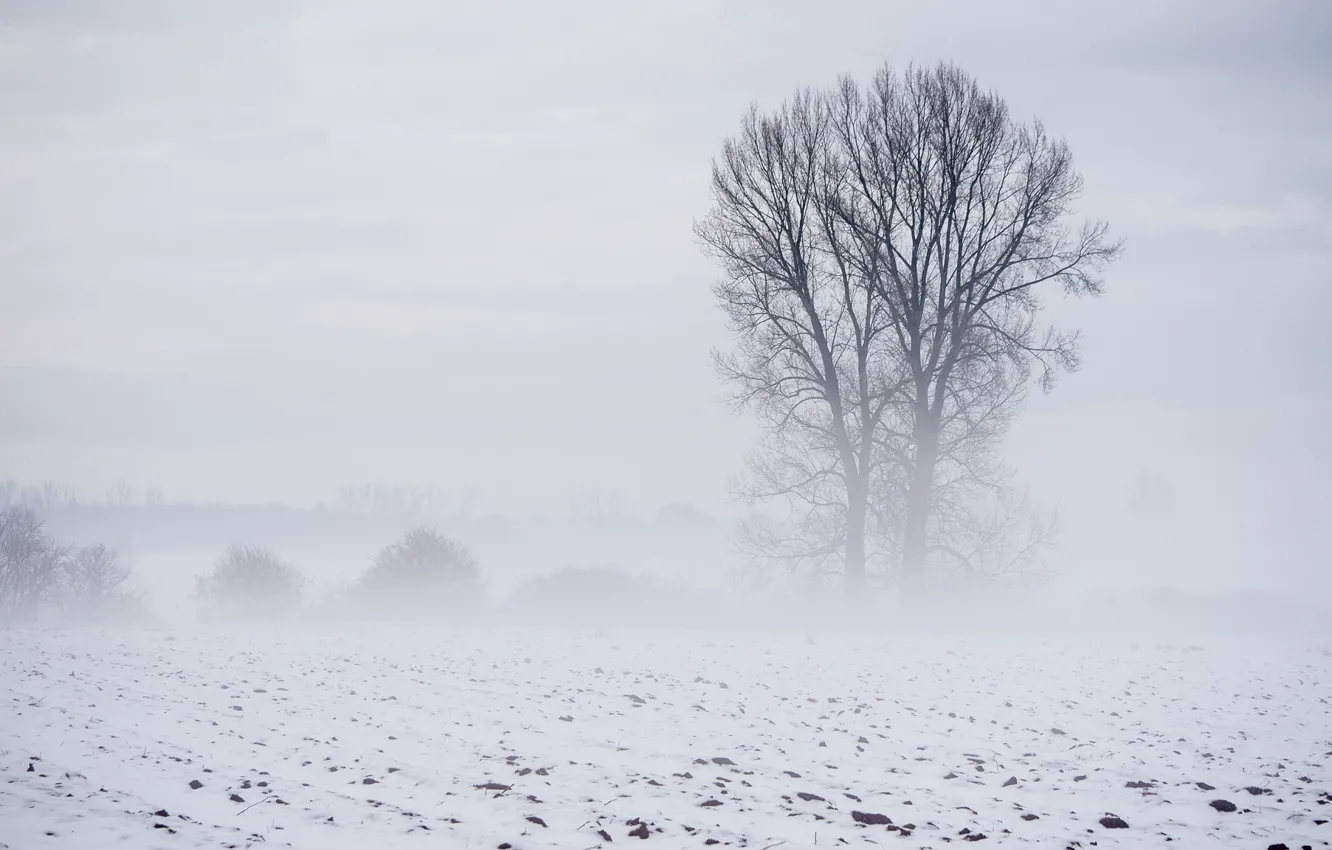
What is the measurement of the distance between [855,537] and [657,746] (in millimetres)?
10636

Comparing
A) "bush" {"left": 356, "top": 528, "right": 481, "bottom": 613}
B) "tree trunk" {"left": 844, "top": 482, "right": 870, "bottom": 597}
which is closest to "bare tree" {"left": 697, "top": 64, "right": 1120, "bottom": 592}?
"tree trunk" {"left": 844, "top": 482, "right": 870, "bottom": 597}

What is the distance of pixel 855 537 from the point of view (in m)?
18.4

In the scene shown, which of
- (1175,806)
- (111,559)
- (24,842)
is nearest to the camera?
(24,842)

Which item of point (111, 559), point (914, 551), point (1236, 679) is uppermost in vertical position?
point (914, 551)

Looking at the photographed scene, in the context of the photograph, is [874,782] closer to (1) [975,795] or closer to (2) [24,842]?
(1) [975,795]

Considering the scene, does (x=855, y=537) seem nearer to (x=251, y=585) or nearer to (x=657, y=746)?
(x=657, y=746)

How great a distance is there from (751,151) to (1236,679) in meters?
12.8

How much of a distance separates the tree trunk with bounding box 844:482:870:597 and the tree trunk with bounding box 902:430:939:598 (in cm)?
92

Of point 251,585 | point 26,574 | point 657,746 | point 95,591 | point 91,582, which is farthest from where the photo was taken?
point 91,582

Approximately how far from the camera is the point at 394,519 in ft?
384

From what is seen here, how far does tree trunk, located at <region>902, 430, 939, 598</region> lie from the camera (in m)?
18.0

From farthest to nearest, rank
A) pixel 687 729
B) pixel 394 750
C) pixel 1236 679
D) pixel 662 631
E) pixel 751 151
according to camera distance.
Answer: pixel 751 151 < pixel 662 631 < pixel 1236 679 < pixel 687 729 < pixel 394 750

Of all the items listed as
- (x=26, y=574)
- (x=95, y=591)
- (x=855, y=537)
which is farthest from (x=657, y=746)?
(x=95, y=591)

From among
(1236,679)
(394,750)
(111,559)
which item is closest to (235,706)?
(394,750)
